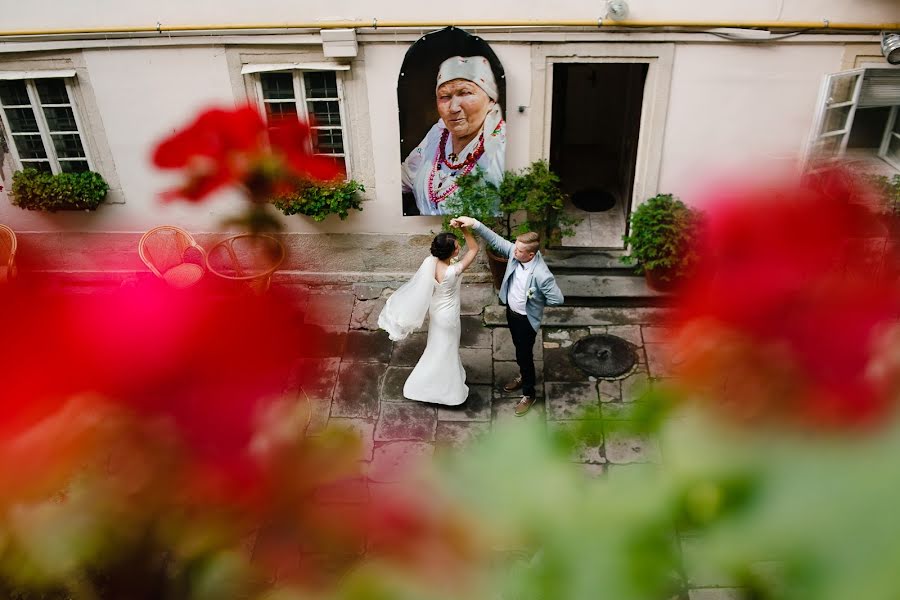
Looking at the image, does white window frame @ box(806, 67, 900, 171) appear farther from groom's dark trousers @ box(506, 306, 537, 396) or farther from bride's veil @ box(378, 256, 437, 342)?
bride's veil @ box(378, 256, 437, 342)

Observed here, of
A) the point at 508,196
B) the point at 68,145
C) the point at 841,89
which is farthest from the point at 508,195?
the point at 68,145

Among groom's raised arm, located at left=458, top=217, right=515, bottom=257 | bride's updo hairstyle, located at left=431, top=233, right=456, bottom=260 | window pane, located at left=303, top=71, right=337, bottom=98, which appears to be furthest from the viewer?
window pane, located at left=303, top=71, right=337, bottom=98

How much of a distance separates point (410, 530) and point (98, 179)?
7.40 meters

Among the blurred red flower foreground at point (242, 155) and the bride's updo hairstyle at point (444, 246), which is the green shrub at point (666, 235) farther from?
the blurred red flower foreground at point (242, 155)

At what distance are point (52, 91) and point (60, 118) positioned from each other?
26 cm

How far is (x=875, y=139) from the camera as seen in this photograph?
724cm

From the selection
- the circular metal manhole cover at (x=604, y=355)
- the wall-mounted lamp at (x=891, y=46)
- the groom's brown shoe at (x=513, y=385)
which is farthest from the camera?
the circular metal manhole cover at (x=604, y=355)

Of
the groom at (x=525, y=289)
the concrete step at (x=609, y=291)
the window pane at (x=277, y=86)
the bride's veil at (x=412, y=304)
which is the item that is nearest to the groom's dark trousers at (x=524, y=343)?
the groom at (x=525, y=289)

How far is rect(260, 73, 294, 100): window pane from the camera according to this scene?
7.26 m

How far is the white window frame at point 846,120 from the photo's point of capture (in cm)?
677

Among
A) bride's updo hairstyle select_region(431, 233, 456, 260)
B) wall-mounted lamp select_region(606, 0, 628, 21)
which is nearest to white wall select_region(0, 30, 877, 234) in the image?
wall-mounted lamp select_region(606, 0, 628, 21)

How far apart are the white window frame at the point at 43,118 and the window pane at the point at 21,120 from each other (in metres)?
0.04

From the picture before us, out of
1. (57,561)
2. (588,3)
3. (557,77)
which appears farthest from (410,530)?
(557,77)

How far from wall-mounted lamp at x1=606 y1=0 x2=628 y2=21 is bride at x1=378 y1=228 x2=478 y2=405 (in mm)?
2227
